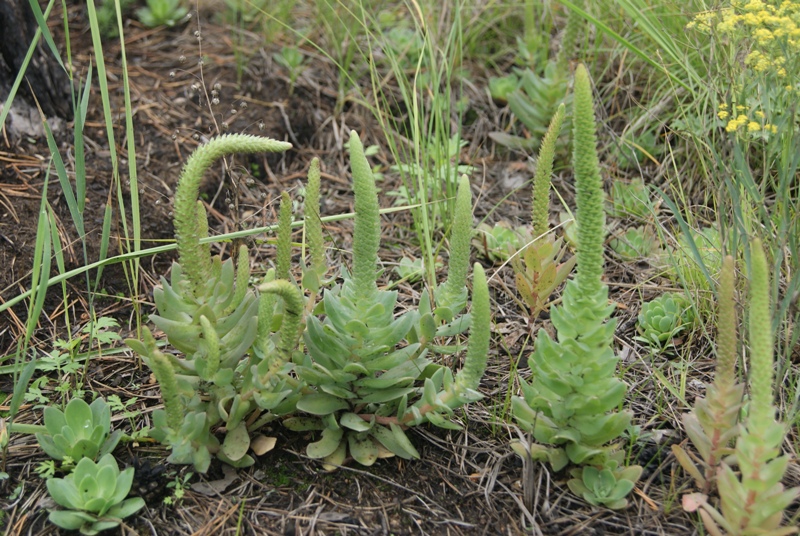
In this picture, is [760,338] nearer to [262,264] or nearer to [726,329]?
[726,329]

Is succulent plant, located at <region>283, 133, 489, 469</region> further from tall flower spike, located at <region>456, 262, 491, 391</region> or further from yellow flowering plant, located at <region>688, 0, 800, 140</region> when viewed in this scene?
yellow flowering plant, located at <region>688, 0, 800, 140</region>

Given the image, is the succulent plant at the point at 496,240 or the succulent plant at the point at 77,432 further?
the succulent plant at the point at 496,240

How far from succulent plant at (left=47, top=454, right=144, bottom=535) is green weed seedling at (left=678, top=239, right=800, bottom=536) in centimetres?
141

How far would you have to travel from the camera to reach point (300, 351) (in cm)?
224

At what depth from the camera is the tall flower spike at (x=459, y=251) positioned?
2.11 m

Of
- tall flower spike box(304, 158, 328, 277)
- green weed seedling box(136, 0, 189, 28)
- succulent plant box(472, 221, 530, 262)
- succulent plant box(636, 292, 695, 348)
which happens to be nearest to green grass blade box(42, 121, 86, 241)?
tall flower spike box(304, 158, 328, 277)

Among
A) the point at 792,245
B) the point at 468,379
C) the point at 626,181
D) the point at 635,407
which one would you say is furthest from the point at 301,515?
the point at 626,181

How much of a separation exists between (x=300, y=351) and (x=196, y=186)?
22.4 inches

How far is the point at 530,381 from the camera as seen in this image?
2553 mm

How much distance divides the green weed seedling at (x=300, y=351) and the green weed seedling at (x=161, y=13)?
242 cm

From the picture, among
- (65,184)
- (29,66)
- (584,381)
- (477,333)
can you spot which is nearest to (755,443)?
(584,381)

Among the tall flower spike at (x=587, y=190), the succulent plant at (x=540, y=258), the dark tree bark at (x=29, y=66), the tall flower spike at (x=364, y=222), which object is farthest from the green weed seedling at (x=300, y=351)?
the dark tree bark at (x=29, y=66)

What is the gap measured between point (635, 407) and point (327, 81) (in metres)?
2.46

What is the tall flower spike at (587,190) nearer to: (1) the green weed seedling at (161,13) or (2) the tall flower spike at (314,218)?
(2) the tall flower spike at (314,218)
